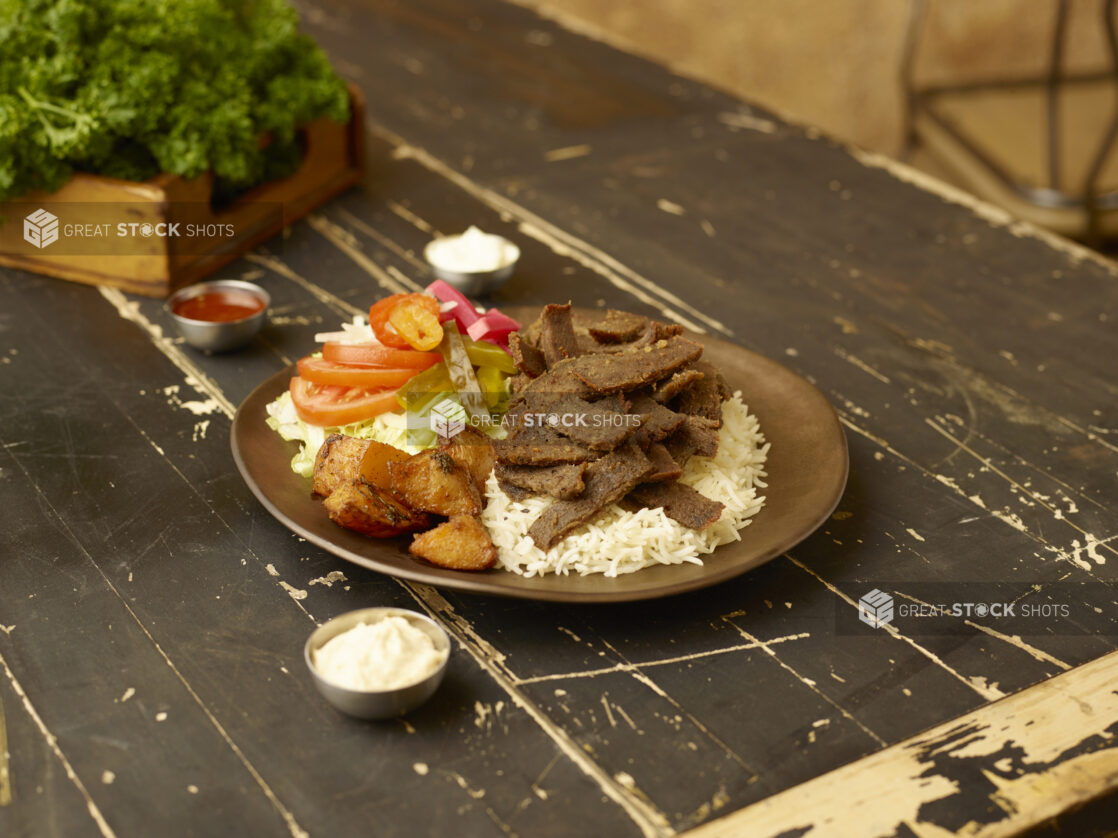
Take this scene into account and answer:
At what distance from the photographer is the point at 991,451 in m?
2.39

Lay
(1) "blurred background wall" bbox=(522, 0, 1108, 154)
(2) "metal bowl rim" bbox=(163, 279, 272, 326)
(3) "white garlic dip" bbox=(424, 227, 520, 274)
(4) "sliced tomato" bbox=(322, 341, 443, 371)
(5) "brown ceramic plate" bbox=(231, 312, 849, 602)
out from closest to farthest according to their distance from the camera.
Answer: (5) "brown ceramic plate" bbox=(231, 312, 849, 602) → (4) "sliced tomato" bbox=(322, 341, 443, 371) → (2) "metal bowl rim" bbox=(163, 279, 272, 326) → (3) "white garlic dip" bbox=(424, 227, 520, 274) → (1) "blurred background wall" bbox=(522, 0, 1108, 154)

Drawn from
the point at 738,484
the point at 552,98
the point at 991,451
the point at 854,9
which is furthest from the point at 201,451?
the point at 854,9

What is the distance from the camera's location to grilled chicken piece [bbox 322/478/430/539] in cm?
177

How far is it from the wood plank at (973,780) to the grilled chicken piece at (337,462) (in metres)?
0.82

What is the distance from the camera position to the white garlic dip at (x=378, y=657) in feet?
5.08

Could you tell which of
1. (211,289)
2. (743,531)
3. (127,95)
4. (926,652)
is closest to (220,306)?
(211,289)

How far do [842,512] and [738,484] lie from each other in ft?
1.05

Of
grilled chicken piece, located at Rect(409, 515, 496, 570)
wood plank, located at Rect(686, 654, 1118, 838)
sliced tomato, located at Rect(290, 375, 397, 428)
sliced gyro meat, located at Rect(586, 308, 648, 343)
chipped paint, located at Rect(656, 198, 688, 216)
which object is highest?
sliced gyro meat, located at Rect(586, 308, 648, 343)

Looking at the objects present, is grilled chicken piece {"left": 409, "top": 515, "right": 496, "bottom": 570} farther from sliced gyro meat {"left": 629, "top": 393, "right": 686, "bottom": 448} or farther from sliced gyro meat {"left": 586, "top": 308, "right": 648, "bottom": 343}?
sliced gyro meat {"left": 586, "top": 308, "right": 648, "bottom": 343}

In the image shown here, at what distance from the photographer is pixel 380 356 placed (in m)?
2.13

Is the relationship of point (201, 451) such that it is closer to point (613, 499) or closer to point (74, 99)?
point (613, 499)

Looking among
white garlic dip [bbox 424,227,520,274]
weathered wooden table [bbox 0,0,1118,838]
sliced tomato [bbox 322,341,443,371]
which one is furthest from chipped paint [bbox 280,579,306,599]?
white garlic dip [bbox 424,227,520,274]

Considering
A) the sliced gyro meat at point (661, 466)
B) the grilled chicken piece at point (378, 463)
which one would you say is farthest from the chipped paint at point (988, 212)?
the grilled chicken piece at point (378, 463)

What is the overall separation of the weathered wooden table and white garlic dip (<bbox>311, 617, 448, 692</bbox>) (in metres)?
0.09
